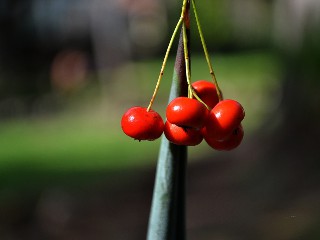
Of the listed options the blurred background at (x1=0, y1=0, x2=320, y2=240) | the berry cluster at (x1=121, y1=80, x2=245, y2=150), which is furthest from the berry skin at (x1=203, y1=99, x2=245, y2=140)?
the blurred background at (x1=0, y1=0, x2=320, y2=240)

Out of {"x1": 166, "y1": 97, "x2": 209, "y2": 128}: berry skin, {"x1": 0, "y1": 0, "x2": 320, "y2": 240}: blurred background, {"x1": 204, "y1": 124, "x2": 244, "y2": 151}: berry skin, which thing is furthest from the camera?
{"x1": 0, "y1": 0, "x2": 320, "y2": 240}: blurred background

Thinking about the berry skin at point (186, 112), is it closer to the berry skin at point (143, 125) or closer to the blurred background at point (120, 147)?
the berry skin at point (143, 125)

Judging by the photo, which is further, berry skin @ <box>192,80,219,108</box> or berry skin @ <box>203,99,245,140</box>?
berry skin @ <box>192,80,219,108</box>

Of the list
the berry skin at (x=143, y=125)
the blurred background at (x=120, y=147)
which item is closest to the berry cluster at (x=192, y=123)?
the berry skin at (x=143, y=125)

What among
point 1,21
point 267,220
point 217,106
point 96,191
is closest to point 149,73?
point 1,21

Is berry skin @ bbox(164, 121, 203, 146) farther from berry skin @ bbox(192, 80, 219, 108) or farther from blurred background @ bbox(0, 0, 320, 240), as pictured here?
blurred background @ bbox(0, 0, 320, 240)

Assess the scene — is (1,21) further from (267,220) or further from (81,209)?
(267,220)

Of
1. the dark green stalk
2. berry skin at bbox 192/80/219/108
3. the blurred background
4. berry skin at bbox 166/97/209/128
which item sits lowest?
the dark green stalk
